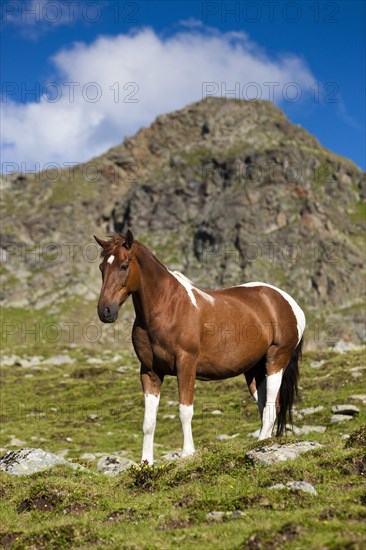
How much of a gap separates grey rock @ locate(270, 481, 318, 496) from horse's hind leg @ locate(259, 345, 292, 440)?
13.9 feet

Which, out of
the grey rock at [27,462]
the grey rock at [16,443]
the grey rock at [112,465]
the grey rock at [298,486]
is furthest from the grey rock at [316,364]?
the grey rock at [298,486]

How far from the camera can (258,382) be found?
50.2ft

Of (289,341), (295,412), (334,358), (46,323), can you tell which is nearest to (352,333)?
(46,323)

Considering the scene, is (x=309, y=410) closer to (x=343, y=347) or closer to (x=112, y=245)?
(x=112, y=245)

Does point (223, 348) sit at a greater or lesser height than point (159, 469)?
greater

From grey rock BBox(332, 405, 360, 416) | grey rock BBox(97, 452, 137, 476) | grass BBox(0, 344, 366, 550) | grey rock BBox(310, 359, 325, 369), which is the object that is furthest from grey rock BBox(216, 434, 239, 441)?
grey rock BBox(310, 359, 325, 369)

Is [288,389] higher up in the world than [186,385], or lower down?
lower down

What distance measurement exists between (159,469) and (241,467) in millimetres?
1811

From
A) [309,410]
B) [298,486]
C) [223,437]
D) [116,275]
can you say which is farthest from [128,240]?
[309,410]

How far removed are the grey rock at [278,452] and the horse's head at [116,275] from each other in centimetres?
423

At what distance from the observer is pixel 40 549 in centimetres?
872

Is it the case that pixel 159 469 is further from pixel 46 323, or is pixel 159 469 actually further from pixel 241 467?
pixel 46 323

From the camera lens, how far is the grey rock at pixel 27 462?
1500 centimetres

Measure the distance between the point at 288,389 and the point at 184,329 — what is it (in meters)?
4.68
